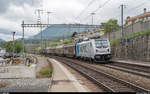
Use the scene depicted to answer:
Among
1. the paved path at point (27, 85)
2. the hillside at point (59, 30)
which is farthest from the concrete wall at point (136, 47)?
the paved path at point (27, 85)

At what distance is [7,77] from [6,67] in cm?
74

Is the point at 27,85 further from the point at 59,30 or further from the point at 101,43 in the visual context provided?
the point at 59,30

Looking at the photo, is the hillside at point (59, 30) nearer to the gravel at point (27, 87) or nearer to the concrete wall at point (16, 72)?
the concrete wall at point (16, 72)

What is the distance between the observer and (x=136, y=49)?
28234 mm

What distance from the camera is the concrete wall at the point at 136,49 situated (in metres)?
25.1

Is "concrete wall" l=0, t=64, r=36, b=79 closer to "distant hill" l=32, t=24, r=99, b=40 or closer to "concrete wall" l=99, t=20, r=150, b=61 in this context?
"concrete wall" l=99, t=20, r=150, b=61

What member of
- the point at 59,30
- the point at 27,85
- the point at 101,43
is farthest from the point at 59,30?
the point at 27,85

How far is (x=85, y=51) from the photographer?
81.6 ft

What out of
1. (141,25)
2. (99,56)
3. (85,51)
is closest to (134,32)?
(141,25)

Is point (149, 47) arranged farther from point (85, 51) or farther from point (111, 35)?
point (111, 35)

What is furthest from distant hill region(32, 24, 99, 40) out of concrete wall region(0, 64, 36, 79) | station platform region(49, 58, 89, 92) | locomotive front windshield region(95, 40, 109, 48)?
station platform region(49, 58, 89, 92)

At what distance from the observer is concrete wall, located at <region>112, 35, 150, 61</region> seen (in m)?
25.1

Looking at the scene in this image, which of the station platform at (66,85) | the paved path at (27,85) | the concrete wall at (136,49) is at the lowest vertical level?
the paved path at (27,85)

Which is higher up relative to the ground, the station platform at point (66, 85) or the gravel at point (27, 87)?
the station platform at point (66, 85)
